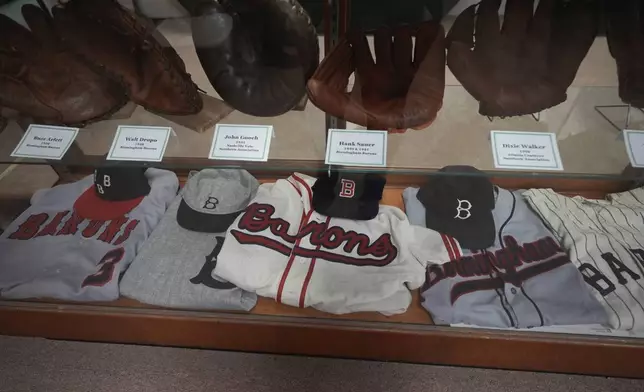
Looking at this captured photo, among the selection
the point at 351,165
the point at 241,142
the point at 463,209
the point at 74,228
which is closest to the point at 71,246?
the point at 74,228

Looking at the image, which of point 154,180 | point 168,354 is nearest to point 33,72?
point 154,180

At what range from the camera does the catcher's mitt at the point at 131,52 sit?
76 centimetres

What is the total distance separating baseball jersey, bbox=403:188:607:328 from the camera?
80cm

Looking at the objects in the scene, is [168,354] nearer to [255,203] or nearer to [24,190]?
[255,203]

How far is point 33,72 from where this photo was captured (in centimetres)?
81

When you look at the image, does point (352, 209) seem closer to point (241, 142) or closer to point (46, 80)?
point (241, 142)

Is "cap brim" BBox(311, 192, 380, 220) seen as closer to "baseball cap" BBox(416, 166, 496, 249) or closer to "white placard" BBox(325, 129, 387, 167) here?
"baseball cap" BBox(416, 166, 496, 249)

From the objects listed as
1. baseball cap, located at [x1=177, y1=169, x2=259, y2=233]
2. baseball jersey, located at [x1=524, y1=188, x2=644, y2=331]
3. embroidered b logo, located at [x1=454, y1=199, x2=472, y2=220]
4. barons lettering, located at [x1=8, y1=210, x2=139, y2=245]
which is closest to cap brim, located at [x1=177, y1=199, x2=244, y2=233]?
baseball cap, located at [x1=177, y1=169, x2=259, y2=233]

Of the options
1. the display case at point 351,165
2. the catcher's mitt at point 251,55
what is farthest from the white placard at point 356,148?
the catcher's mitt at point 251,55

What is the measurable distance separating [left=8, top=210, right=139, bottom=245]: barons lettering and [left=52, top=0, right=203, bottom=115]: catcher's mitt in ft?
1.08

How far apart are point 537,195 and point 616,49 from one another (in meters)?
0.33

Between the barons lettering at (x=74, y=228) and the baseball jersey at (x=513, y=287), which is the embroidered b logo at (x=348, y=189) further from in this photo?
the barons lettering at (x=74, y=228)

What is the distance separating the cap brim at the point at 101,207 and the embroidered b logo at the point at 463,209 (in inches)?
28.5

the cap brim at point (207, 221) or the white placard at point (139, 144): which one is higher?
the white placard at point (139, 144)
